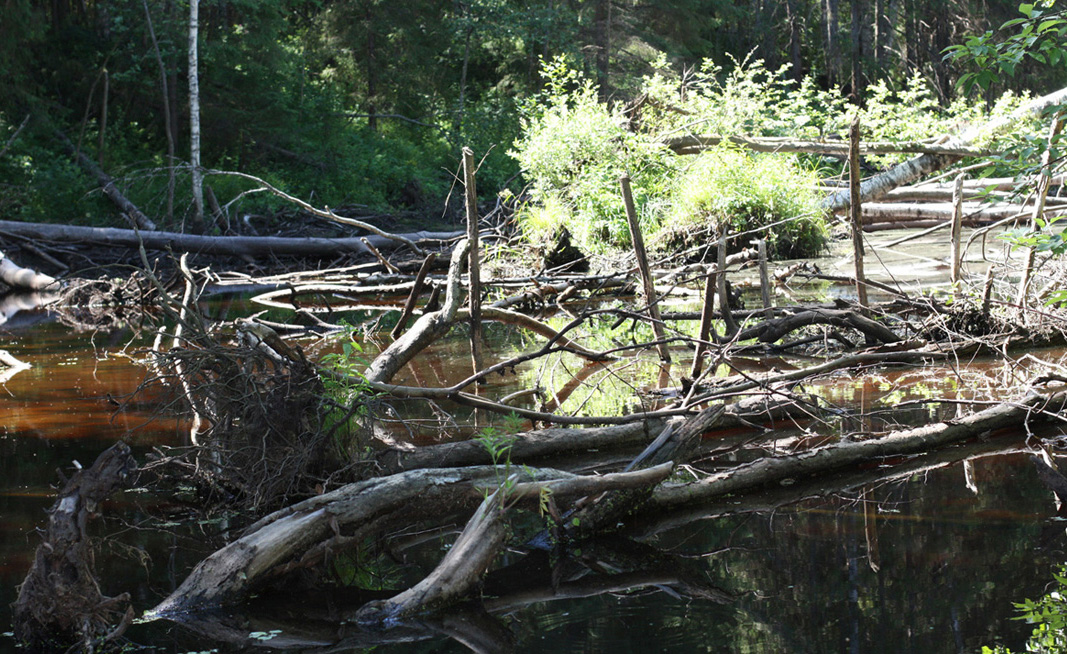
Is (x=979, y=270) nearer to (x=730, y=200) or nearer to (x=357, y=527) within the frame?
(x=730, y=200)

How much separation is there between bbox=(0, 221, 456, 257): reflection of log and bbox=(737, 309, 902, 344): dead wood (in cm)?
952

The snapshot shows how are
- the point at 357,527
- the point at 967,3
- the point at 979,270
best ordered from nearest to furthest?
1. the point at 357,527
2. the point at 979,270
3. the point at 967,3

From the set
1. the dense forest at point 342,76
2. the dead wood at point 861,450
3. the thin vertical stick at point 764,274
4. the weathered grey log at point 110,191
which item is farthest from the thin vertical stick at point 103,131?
the dead wood at point 861,450

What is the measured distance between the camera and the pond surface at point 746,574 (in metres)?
3.70

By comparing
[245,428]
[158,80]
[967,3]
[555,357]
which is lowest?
[555,357]

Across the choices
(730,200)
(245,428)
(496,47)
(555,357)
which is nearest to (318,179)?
(496,47)

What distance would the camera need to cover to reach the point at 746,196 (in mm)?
13766

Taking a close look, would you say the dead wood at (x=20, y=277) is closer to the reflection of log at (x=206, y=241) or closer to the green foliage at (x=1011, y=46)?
the reflection of log at (x=206, y=241)

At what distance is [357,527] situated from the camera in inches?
175

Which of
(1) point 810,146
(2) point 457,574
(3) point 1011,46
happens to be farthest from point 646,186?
(2) point 457,574

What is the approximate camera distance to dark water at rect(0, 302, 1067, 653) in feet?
12.1

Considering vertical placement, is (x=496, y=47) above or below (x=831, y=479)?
above

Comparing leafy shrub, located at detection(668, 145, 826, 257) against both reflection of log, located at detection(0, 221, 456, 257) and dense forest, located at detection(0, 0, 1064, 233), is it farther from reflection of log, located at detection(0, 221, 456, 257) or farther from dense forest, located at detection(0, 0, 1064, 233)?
reflection of log, located at detection(0, 221, 456, 257)

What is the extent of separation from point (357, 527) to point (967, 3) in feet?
109
